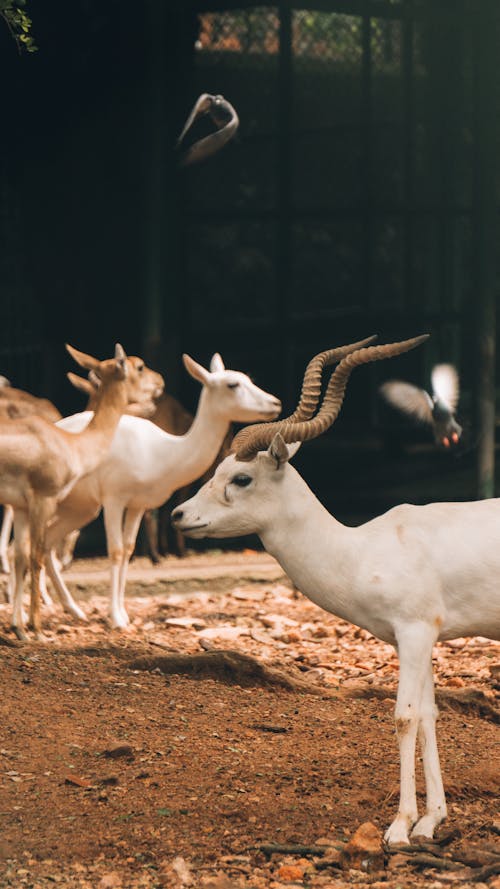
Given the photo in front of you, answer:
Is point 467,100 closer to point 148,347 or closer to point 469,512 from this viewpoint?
point 148,347

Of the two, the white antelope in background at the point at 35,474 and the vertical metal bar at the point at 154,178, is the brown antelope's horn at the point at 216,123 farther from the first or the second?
the white antelope in background at the point at 35,474

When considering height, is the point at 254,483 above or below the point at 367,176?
below

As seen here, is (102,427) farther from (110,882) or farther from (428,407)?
(110,882)

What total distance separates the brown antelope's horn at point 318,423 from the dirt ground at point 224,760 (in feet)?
4.48

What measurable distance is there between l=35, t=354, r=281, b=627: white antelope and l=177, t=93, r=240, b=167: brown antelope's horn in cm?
166

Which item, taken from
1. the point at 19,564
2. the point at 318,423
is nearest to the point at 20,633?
the point at 19,564

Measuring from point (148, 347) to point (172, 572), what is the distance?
66.1 inches

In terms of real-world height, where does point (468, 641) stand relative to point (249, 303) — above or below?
below

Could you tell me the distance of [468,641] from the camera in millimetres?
9055

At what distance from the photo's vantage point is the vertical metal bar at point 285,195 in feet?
37.7

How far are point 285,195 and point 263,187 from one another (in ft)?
2.95

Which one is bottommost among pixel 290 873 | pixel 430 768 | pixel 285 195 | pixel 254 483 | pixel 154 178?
pixel 290 873

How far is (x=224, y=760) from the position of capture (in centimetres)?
631

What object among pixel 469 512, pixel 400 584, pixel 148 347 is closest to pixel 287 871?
pixel 400 584
